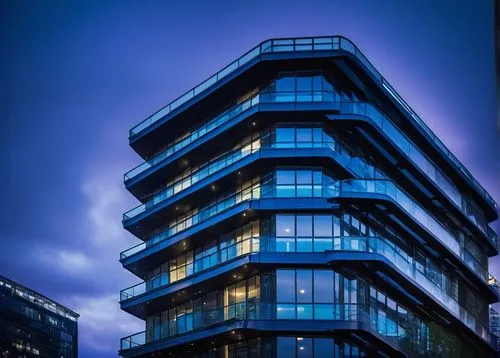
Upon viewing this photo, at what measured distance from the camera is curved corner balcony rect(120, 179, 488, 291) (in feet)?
184

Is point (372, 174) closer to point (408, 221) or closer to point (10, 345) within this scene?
point (408, 221)

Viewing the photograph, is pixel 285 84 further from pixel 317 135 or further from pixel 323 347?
pixel 323 347

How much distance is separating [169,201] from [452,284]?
75.7 feet

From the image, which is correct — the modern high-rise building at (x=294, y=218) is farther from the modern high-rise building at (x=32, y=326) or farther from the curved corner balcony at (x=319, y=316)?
the modern high-rise building at (x=32, y=326)

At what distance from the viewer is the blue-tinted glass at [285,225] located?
55.7 metres

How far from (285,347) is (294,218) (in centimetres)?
778

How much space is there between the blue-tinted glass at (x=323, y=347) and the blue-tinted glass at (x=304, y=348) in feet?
0.95

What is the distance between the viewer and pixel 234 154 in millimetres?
60625

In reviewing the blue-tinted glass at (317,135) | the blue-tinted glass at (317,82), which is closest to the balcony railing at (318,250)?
→ the blue-tinted glass at (317,135)

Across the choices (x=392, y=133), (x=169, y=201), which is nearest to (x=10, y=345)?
(x=169, y=201)

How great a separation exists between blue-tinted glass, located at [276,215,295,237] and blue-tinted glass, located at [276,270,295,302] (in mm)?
2433

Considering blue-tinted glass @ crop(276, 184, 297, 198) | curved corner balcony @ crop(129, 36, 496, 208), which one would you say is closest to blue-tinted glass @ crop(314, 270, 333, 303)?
blue-tinted glass @ crop(276, 184, 297, 198)

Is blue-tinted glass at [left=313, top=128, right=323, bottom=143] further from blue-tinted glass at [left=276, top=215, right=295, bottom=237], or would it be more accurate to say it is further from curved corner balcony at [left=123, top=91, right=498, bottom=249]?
blue-tinted glass at [left=276, top=215, right=295, bottom=237]

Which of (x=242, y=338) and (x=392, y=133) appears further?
(x=392, y=133)
